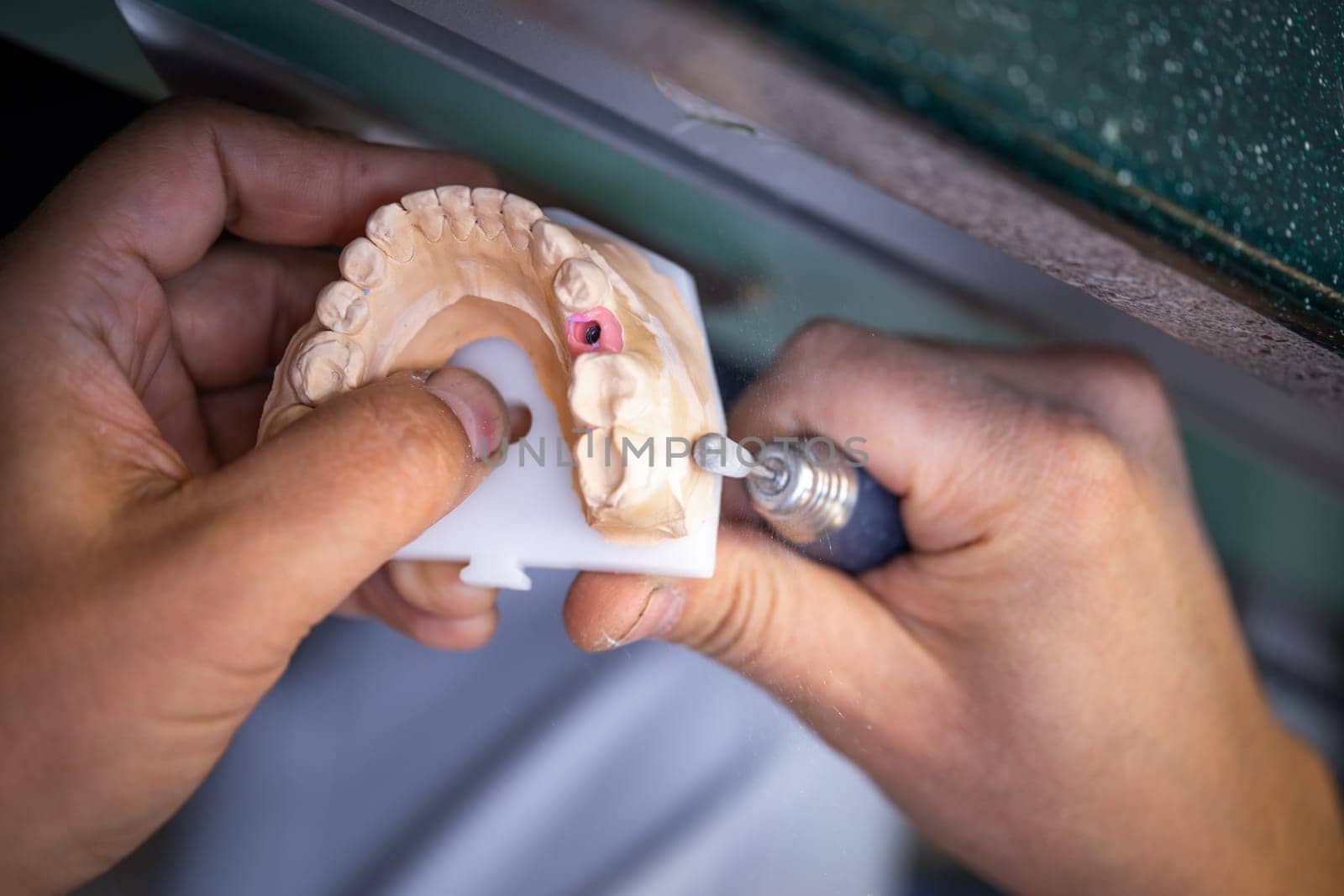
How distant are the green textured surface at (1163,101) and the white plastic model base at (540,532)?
0.24 metres

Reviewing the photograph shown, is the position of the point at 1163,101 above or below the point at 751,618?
above

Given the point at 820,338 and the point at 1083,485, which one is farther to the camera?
the point at 1083,485

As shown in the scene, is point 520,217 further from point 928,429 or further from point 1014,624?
point 1014,624

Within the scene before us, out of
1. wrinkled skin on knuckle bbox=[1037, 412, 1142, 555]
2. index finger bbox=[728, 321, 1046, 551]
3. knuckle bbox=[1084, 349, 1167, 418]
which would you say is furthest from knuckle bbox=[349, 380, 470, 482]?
knuckle bbox=[1084, 349, 1167, 418]

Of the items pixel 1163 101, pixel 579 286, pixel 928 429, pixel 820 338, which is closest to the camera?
pixel 1163 101

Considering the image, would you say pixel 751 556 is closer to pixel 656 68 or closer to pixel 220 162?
pixel 656 68

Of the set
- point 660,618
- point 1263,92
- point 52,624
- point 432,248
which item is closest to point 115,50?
point 432,248

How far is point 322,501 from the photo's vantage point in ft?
1.37

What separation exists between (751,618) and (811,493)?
96 millimetres

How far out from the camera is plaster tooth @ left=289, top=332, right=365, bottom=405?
49 centimetres

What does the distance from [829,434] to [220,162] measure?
43 cm

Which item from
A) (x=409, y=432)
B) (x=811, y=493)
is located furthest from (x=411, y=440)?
(x=811, y=493)

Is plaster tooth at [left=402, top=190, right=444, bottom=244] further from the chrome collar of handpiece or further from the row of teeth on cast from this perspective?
the chrome collar of handpiece

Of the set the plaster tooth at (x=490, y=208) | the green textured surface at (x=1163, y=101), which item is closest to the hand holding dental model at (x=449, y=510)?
the plaster tooth at (x=490, y=208)
